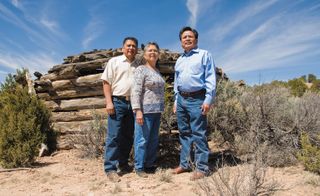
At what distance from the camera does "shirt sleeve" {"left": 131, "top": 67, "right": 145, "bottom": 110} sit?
442 centimetres

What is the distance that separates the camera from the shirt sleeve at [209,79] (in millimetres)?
4289

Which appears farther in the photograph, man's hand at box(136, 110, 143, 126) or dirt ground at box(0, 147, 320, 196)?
man's hand at box(136, 110, 143, 126)

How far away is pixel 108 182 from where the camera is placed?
4.45 m

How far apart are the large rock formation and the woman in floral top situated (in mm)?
2719

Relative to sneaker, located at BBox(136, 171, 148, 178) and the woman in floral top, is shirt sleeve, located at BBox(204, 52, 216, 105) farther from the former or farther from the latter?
sneaker, located at BBox(136, 171, 148, 178)

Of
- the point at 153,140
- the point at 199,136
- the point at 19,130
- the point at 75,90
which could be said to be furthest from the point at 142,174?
the point at 75,90

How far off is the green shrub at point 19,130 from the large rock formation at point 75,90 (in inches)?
55.3

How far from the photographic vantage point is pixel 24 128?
5.83 meters

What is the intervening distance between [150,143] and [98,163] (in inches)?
62.8

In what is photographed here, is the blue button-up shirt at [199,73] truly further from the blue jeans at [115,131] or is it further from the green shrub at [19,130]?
the green shrub at [19,130]

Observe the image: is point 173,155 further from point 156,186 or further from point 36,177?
point 36,177

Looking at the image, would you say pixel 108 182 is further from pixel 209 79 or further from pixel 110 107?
pixel 209 79

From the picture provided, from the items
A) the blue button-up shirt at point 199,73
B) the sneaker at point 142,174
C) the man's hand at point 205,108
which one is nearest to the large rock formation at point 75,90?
the sneaker at point 142,174

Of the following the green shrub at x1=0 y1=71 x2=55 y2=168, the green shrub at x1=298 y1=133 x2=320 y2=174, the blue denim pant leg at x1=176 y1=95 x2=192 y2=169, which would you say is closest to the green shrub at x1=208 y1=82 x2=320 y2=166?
the green shrub at x1=298 y1=133 x2=320 y2=174
